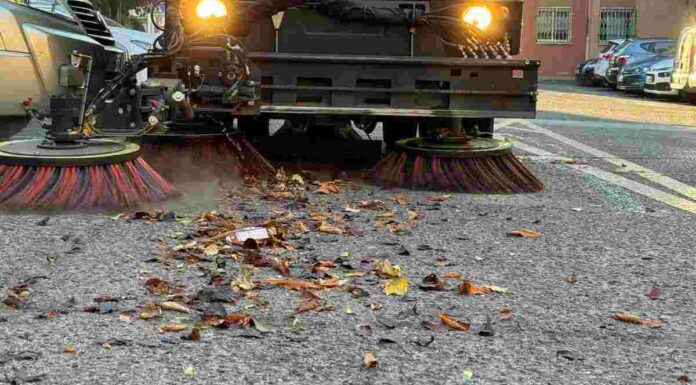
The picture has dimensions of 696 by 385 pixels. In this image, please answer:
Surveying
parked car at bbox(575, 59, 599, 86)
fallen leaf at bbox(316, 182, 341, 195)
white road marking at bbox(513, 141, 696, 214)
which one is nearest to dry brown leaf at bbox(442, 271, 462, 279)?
fallen leaf at bbox(316, 182, 341, 195)

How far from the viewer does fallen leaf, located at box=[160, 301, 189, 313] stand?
3.31 m

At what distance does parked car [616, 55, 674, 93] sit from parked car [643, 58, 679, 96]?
11cm

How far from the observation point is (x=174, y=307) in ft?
10.9

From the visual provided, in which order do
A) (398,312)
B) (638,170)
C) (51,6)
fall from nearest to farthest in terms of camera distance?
1. (398,312)
2. (51,6)
3. (638,170)

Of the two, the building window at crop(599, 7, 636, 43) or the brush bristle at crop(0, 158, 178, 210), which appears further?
the building window at crop(599, 7, 636, 43)

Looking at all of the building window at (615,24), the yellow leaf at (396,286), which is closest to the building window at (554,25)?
the building window at (615,24)

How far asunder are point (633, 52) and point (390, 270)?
21.8 m

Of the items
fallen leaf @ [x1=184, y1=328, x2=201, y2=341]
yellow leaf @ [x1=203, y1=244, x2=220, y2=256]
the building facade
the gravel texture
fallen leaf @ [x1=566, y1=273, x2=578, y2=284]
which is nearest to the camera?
the gravel texture

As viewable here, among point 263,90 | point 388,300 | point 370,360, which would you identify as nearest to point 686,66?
point 263,90

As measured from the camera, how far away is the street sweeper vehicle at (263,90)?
505 centimetres

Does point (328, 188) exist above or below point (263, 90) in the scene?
below

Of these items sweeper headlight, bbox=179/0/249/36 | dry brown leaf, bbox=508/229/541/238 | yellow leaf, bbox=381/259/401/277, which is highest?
sweeper headlight, bbox=179/0/249/36

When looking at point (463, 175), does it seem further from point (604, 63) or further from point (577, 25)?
point (577, 25)

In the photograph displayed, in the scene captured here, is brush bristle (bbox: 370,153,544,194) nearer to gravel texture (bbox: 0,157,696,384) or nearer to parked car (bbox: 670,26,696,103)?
gravel texture (bbox: 0,157,696,384)
